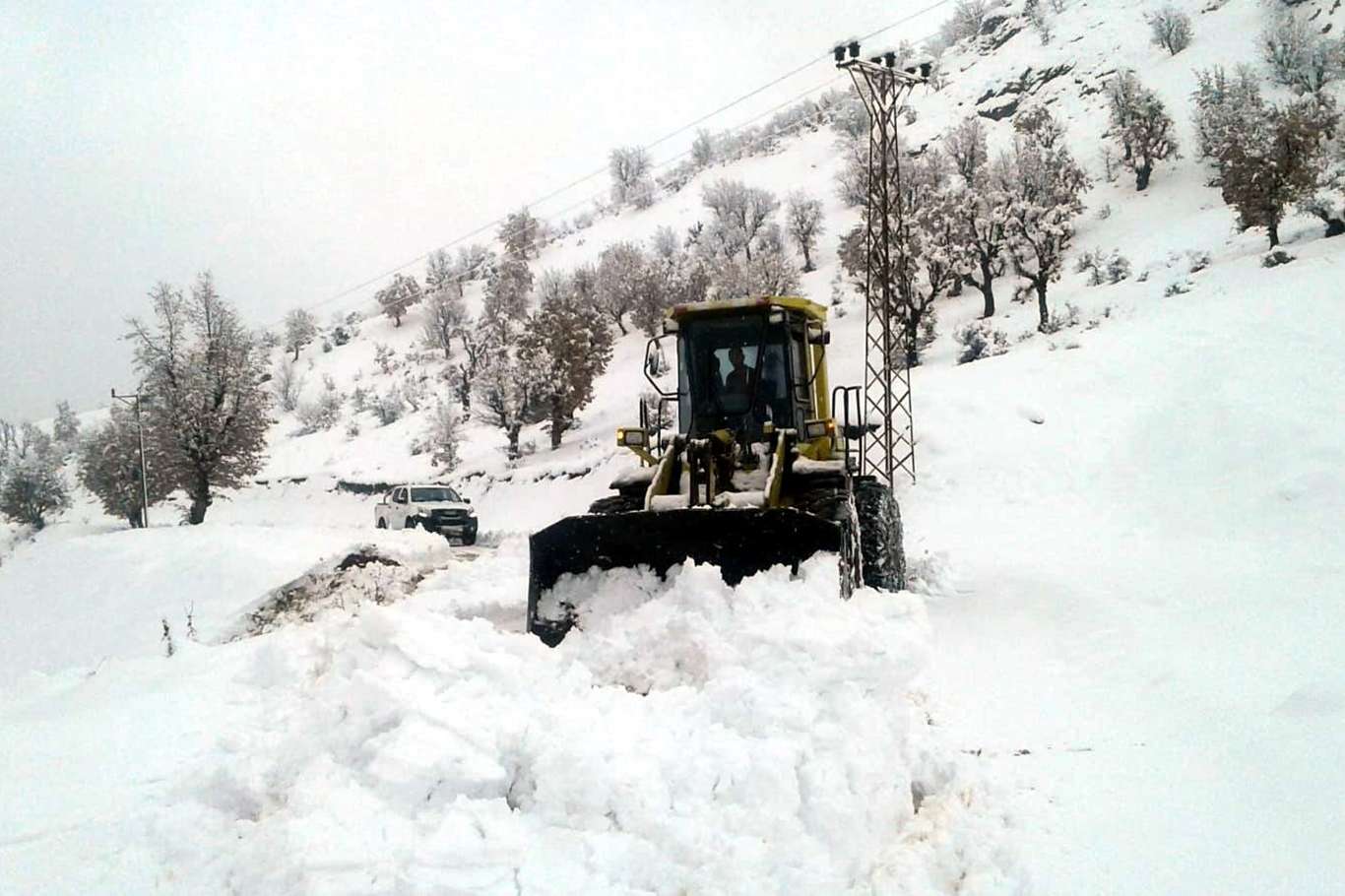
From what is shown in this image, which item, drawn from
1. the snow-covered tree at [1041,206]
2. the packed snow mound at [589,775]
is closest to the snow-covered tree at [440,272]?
the snow-covered tree at [1041,206]

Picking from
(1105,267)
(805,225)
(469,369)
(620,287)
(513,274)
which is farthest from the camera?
(513,274)

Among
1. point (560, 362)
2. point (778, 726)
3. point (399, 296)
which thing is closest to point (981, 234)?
point (560, 362)

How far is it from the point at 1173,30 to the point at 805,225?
22.7 m

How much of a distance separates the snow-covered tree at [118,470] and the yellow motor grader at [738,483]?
3546 cm

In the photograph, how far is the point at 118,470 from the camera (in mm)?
39094

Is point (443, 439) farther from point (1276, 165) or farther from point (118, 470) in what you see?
point (1276, 165)

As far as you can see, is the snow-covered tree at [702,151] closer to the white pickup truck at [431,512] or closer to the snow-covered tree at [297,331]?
the snow-covered tree at [297,331]

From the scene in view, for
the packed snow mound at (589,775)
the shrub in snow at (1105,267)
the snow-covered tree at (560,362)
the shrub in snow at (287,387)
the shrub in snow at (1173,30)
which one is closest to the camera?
the packed snow mound at (589,775)

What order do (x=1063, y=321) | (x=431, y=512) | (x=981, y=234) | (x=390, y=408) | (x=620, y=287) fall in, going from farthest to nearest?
(x=390, y=408), (x=620, y=287), (x=981, y=234), (x=1063, y=321), (x=431, y=512)

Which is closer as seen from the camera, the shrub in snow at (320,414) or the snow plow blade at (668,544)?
the snow plow blade at (668,544)

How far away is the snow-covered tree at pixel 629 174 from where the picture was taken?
81250 millimetres

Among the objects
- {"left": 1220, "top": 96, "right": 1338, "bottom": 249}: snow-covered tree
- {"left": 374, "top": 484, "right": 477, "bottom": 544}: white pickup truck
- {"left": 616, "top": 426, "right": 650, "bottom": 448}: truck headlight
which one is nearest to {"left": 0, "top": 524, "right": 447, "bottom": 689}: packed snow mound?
{"left": 374, "top": 484, "right": 477, "bottom": 544}: white pickup truck

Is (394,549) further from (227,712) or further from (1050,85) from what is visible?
(1050,85)

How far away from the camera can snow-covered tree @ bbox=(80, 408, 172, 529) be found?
124ft
